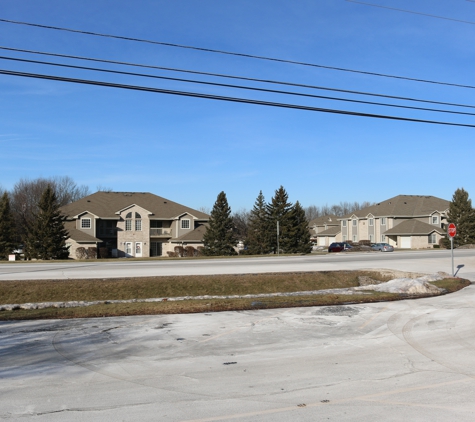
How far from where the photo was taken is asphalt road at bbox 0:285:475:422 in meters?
6.36

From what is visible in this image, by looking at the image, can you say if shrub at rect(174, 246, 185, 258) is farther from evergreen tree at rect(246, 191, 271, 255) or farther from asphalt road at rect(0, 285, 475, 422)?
asphalt road at rect(0, 285, 475, 422)

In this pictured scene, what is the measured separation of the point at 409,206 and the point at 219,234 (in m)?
39.9

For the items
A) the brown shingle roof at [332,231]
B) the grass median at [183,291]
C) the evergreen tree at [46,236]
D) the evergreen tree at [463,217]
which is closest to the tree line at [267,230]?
the evergreen tree at [46,236]

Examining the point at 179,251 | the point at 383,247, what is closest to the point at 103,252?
the point at 179,251

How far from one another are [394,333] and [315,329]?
1.87m

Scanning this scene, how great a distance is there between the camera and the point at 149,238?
61781mm

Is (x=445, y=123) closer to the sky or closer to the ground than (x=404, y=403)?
closer to the sky

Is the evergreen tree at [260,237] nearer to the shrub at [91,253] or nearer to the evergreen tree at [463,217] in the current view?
the shrub at [91,253]

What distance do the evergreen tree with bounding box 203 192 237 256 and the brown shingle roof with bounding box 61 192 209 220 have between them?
689 cm

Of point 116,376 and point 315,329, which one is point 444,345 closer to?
point 315,329

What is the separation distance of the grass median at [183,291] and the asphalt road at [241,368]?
5.12 ft

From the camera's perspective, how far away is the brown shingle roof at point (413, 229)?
74562mm

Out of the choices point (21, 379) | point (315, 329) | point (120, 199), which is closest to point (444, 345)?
point (315, 329)

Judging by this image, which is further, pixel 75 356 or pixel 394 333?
pixel 394 333
